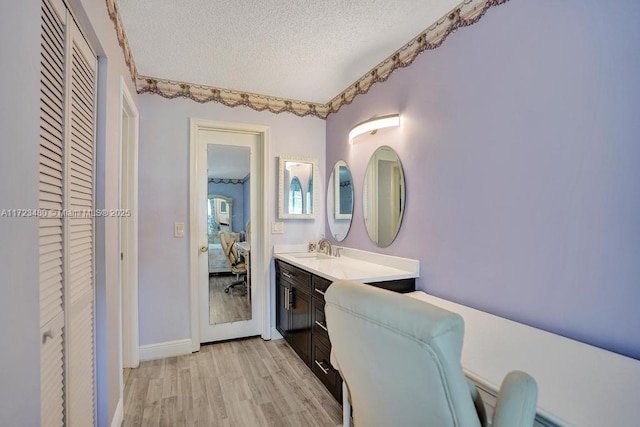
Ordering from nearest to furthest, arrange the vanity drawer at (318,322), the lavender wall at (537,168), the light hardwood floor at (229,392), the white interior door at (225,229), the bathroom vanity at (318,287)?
the lavender wall at (537,168) < the light hardwood floor at (229,392) < the bathroom vanity at (318,287) < the vanity drawer at (318,322) < the white interior door at (225,229)

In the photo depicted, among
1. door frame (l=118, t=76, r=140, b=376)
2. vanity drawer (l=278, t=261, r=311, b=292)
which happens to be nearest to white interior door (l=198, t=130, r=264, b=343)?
vanity drawer (l=278, t=261, r=311, b=292)

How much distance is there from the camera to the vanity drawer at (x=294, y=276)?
7.56 feet

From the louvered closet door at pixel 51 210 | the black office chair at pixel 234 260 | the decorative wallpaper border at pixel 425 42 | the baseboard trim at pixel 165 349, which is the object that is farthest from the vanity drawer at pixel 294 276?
the decorative wallpaper border at pixel 425 42

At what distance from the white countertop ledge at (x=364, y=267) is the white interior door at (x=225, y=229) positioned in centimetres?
54

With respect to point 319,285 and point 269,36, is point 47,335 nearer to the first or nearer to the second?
point 319,285

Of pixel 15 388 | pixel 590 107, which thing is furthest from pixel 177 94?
pixel 590 107

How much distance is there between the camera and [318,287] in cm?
211

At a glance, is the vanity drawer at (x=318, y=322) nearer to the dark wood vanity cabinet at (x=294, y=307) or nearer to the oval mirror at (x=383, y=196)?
the dark wood vanity cabinet at (x=294, y=307)

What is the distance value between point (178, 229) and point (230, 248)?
516 millimetres

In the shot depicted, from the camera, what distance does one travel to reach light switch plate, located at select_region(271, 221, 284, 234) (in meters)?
3.00

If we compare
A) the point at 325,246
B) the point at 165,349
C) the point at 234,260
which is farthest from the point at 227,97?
the point at 165,349

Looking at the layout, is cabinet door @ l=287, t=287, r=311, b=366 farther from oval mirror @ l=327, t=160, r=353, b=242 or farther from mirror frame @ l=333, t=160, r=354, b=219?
mirror frame @ l=333, t=160, r=354, b=219

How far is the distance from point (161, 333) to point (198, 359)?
1.32 ft

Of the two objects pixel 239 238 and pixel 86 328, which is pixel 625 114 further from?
pixel 239 238
